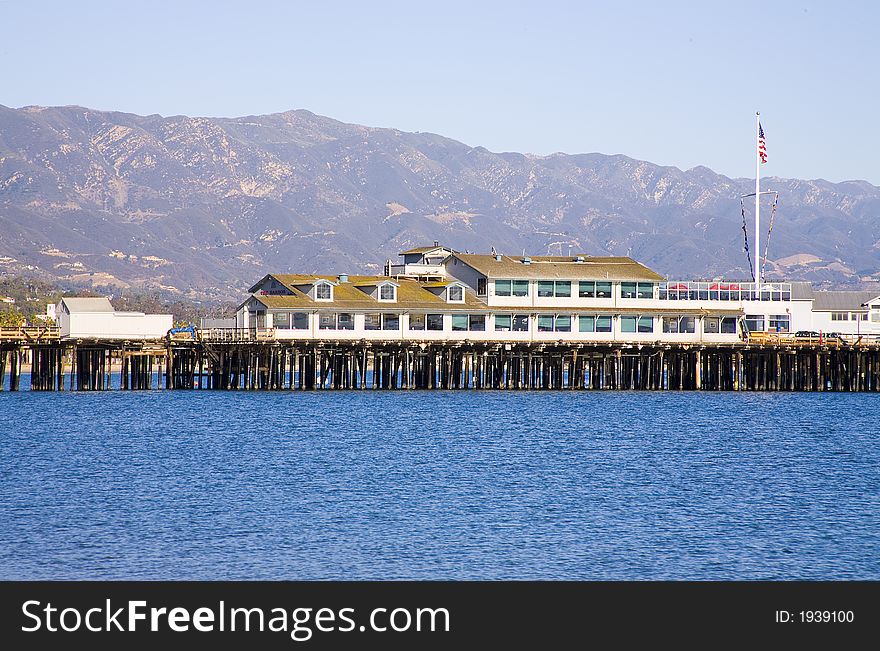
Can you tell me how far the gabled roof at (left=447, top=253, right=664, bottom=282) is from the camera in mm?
88125

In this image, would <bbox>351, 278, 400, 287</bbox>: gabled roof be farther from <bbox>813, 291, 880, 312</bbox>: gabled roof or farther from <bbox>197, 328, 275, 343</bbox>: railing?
<bbox>813, 291, 880, 312</bbox>: gabled roof

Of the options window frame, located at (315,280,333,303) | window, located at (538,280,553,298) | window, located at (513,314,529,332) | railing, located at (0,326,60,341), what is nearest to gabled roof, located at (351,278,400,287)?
window frame, located at (315,280,333,303)

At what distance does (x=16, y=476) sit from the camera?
4616 cm

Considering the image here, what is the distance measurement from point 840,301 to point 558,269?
78.0 meters

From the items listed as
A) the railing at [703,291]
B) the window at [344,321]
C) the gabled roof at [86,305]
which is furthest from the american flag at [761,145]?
the gabled roof at [86,305]

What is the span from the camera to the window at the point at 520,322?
3415 inches

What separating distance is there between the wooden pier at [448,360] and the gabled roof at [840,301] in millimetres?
61317

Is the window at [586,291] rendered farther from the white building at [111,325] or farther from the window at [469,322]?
the white building at [111,325]

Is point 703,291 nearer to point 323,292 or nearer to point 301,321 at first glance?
point 323,292

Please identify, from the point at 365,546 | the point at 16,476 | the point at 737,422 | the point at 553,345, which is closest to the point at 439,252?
the point at 553,345

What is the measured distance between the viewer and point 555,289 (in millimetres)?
88312

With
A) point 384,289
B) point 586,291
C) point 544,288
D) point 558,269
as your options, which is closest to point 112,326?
point 384,289
